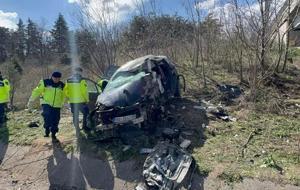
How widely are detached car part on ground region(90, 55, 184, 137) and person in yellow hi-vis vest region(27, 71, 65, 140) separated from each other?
2.67ft

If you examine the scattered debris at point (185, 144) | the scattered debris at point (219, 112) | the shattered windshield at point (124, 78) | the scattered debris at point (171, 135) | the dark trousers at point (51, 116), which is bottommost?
the scattered debris at point (185, 144)

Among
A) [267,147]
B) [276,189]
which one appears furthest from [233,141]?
[276,189]

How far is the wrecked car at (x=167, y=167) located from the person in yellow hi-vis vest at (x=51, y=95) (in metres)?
2.71

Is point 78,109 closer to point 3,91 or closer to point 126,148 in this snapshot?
point 126,148

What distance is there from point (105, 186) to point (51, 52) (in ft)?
141

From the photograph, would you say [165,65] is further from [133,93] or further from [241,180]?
[241,180]

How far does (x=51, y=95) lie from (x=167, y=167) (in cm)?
332

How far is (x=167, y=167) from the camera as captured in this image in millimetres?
5883

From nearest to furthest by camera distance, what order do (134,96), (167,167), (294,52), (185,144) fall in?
(167,167) < (185,144) < (134,96) < (294,52)

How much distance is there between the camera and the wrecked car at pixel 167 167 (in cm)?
552

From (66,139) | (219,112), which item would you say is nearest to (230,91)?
(219,112)

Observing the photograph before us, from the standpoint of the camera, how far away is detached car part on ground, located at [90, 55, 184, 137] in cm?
725

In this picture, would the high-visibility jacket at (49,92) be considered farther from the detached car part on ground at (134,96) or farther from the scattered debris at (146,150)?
the scattered debris at (146,150)

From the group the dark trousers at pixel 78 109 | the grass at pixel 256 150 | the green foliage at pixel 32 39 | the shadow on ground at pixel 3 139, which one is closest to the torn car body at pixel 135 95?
the dark trousers at pixel 78 109
